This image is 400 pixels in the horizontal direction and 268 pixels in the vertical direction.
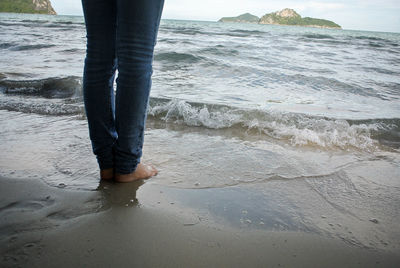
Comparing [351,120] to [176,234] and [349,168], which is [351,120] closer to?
[349,168]

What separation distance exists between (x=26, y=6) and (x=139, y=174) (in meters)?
102

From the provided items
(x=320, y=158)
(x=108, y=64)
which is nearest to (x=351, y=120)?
(x=320, y=158)

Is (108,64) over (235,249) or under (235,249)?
over

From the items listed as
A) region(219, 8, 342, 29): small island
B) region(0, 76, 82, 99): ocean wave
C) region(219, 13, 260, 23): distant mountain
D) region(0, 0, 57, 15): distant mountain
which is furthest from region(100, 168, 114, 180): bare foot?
region(219, 13, 260, 23): distant mountain

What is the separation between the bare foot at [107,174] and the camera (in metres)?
1.40

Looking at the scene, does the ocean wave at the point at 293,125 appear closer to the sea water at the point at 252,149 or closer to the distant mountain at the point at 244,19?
the sea water at the point at 252,149

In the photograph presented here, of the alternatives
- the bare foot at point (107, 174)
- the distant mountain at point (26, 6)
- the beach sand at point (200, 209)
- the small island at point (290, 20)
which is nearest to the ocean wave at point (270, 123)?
the beach sand at point (200, 209)

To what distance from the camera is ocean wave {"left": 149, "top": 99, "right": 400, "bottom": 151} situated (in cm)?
225

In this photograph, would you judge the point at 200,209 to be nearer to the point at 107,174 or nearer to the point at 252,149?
the point at 107,174

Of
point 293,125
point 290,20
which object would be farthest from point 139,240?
point 290,20

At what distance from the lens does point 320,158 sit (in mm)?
1926

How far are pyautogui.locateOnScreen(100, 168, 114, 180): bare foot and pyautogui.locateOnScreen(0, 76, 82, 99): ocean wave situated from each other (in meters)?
2.51

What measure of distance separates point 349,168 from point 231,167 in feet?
2.50

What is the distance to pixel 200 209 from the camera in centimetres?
122
